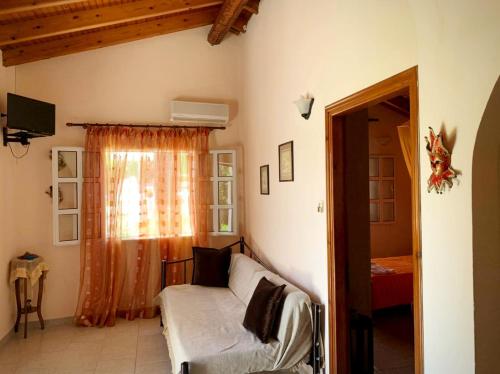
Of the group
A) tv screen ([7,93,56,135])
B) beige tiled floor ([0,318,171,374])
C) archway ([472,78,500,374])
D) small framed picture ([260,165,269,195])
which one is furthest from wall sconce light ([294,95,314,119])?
tv screen ([7,93,56,135])

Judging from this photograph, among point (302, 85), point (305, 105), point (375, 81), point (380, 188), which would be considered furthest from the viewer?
point (380, 188)

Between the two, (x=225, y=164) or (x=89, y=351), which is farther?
(x=225, y=164)

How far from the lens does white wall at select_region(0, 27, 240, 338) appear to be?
3967 millimetres

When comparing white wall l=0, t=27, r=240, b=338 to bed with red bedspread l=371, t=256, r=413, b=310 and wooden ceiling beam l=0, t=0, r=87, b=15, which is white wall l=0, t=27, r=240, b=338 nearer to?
wooden ceiling beam l=0, t=0, r=87, b=15

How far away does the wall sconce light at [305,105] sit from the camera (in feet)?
9.00

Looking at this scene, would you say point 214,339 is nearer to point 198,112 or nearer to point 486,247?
point 486,247

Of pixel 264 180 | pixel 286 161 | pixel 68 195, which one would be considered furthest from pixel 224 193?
pixel 68 195

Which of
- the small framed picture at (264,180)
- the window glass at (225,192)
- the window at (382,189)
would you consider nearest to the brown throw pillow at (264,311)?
the small framed picture at (264,180)

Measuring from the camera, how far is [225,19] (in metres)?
4.03

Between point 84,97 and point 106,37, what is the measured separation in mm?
748

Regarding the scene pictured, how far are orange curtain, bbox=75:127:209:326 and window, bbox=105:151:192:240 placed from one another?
1 centimetres

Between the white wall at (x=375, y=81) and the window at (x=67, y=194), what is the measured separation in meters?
2.13

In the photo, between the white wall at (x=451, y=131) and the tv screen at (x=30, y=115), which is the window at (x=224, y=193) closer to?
the tv screen at (x=30, y=115)

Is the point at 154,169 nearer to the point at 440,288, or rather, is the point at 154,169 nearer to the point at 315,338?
the point at 315,338
